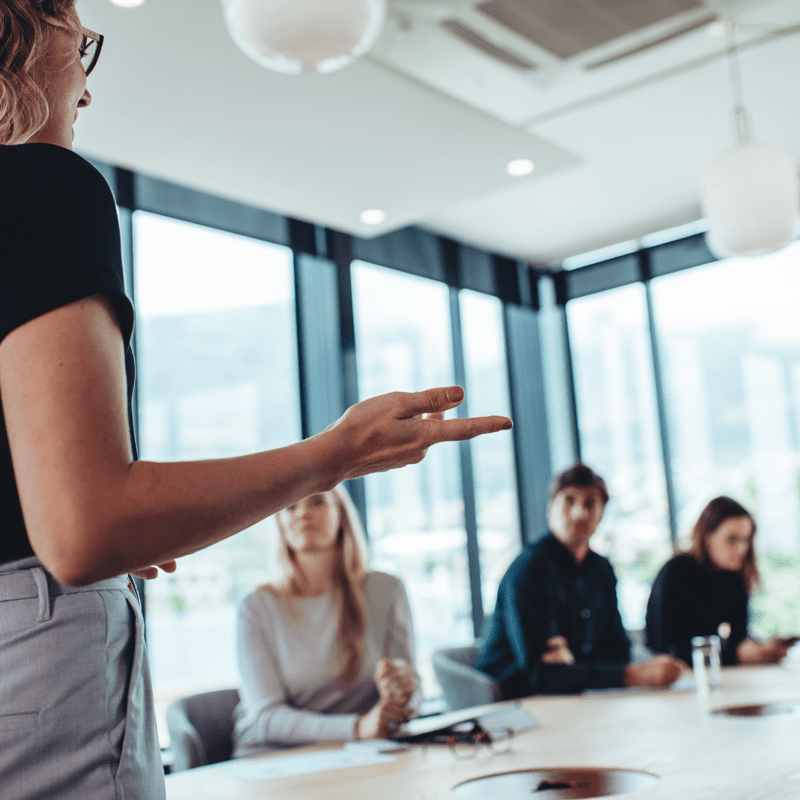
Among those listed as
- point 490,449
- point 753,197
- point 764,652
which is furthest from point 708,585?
point 490,449

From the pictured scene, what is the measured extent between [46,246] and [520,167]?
10.4 feet

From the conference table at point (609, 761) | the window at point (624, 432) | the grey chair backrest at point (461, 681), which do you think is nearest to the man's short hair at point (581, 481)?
the grey chair backrest at point (461, 681)

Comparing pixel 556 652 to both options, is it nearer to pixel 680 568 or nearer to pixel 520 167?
pixel 680 568

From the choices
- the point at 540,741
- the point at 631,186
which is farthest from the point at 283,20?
the point at 631,186

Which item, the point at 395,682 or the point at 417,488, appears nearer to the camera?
the point at 395,682

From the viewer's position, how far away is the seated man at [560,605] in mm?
3053

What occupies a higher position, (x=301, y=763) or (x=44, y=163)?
(x=44, y=163)

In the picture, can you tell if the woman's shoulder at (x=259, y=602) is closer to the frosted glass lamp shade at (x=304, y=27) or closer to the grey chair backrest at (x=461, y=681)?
the grey chair backrest at (x=461, y=681)

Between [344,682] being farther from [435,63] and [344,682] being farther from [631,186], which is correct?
[631,186]

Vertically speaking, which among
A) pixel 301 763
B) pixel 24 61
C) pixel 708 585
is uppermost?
pixel 24 61

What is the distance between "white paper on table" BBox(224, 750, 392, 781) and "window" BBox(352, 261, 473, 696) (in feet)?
10.7

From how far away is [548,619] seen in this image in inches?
124

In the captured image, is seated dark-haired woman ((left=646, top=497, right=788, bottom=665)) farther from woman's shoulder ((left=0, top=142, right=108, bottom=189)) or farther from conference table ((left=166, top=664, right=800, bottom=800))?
woman's shoulder ((left=0, top=142, right=108, bottom=189))

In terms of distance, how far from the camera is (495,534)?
19.5 ft
